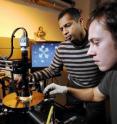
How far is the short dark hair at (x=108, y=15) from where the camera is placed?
0.84m

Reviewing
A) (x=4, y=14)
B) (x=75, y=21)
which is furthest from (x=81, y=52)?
(x=4, y=14)

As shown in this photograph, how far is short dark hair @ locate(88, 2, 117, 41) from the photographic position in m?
0.84

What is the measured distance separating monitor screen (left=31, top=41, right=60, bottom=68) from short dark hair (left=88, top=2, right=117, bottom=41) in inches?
70.3

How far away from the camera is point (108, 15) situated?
855 millimetres

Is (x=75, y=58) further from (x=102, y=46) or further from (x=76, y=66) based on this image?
(x=102, y=46)

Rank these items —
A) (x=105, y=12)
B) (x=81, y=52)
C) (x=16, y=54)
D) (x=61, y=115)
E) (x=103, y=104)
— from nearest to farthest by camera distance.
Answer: (x=105, y=12) → (x=61, y=115) → (x=103, y=104) → (x=81, y=52) → (x=16, y=54)

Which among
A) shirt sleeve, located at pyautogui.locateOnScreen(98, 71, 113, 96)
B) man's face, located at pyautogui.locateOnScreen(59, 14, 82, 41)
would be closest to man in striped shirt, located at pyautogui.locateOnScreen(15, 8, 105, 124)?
man's face, located at pyautogui.locateOnScreen(59, 14, 82, 41)

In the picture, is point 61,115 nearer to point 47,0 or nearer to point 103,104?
point 103,104

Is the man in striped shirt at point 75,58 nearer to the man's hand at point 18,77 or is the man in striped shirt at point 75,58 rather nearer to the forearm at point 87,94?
the forearm at point 87,94

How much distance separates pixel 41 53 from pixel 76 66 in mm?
908

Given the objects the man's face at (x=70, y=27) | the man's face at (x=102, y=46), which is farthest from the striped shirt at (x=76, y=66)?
the man's face at (x=102, y=46)

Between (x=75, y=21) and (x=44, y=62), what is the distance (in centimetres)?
97

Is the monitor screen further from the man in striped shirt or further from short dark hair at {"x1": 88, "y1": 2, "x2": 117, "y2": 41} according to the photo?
short dark hair at {"x1": 88, "y1": 2, "x2": 117, "y2": 41}

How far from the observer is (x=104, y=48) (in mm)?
898
